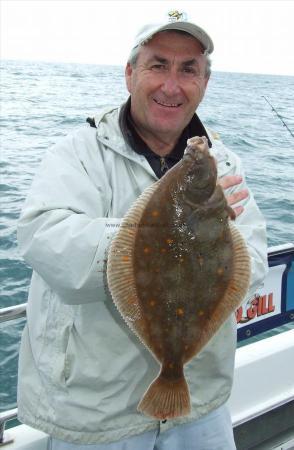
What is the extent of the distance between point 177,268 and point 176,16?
1159mm

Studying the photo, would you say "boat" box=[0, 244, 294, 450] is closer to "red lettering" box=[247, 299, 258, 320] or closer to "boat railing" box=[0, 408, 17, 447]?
"red lettering" box=[247, 299, 258, 320]

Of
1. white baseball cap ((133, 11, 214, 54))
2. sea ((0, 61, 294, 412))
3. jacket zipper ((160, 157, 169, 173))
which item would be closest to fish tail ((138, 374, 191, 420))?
jacket zipper ((160, 157, 169, 173))

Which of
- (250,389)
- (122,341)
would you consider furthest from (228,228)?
(250,389)

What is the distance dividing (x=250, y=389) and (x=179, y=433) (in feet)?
3.76

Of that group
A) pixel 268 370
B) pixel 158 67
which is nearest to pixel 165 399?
pixel 158 67

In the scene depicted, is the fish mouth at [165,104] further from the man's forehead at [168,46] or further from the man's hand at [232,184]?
the man's hand at [232,184]

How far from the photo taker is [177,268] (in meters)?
1.75

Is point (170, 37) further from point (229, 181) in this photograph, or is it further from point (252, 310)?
point (252, 310)

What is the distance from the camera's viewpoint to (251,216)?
2.26 meters

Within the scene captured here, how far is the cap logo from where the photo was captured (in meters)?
2.20

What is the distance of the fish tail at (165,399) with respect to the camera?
182cm

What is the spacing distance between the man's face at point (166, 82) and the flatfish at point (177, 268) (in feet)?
1.74

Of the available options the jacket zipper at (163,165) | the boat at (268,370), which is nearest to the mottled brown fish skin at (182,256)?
the jacket zipper at (163,165)

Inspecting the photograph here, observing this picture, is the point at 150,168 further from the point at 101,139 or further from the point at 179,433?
the point at 179,433
